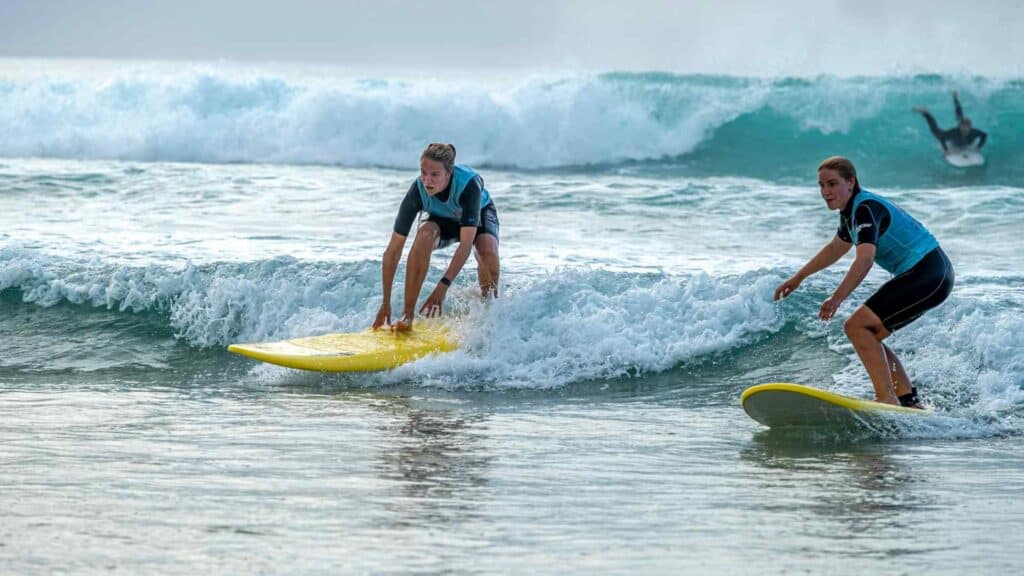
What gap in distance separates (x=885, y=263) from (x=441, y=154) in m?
2.67

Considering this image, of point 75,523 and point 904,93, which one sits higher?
point 904,93

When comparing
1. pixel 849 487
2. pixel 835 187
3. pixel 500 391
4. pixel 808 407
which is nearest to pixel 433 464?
pixel 849 487

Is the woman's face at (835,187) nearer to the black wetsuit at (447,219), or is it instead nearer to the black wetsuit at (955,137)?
the black wetsuit at (447,219)

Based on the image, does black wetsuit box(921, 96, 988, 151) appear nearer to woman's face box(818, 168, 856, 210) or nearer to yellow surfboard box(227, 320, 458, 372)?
yellow surfboard box(227, 320, 458, 372)

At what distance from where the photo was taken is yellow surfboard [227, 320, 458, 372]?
7.60m

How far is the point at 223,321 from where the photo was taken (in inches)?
370

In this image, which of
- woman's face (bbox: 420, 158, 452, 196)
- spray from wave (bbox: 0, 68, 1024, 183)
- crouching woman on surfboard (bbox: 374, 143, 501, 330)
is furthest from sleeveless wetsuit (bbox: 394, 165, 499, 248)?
spray from wave (bbox: 0, 68, 1024, 183)

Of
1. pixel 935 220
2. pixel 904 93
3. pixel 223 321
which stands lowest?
pixel 223 321

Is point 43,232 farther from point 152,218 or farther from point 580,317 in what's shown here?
point 580,317

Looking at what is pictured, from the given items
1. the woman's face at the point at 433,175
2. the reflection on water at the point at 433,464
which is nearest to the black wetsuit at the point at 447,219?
the woman's face at the point at 433,175

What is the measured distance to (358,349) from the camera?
25.6ft

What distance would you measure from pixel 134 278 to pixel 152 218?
383cm

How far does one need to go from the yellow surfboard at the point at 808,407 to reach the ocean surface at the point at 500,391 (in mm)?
86

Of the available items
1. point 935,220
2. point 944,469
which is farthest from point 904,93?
point 944,469
